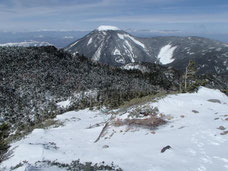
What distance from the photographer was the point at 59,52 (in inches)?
7559

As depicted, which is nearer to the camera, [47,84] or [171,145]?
[171,145]

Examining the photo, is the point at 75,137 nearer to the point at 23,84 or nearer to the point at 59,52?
the point at 23,84

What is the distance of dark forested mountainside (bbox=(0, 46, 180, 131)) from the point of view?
87500mm

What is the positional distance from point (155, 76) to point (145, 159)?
163 m

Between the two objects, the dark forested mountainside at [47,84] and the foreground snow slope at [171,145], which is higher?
the foreground snow slope at [171,145]

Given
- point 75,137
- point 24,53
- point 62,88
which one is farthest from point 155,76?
point 75,137

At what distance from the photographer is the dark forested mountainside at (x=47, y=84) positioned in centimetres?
8750

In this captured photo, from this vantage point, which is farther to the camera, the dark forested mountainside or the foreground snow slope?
the dark forested mountainside

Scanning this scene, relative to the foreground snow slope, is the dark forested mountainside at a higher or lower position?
lower

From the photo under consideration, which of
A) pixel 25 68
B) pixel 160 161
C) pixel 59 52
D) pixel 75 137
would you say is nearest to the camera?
pixel 160 161

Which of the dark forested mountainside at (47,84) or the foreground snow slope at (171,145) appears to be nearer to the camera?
the foreground snow slope at (171,145)

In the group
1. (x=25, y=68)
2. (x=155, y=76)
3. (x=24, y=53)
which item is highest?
(x=24, y=53)

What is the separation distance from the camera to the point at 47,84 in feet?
398

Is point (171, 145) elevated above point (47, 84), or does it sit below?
above
